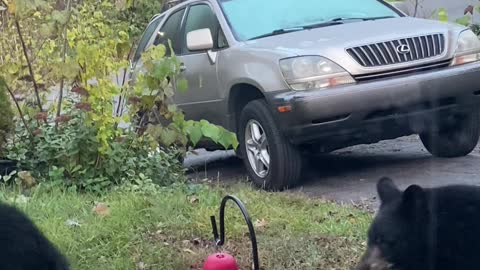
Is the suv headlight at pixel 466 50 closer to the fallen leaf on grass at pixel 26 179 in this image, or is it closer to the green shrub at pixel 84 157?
the green shrub at pixel 84 157

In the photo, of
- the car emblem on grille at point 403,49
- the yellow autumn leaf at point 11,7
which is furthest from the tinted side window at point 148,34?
the car emblem on grille at point 403,49

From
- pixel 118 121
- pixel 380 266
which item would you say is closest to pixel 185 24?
pixel 118 121

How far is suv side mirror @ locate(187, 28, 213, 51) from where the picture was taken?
8734 mm

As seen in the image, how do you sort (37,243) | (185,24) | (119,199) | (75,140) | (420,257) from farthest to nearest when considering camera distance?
(185,24)
(75,140)
(119,199)
(420,257)
(37,243)

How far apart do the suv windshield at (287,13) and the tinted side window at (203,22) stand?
0.17m

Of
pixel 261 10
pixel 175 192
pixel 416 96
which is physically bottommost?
pixel 175 192

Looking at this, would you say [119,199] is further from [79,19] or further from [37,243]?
[37,243]

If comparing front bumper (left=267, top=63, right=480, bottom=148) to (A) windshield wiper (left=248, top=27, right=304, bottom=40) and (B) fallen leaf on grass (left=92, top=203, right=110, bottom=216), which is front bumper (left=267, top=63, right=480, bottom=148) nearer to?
(A) windshield wiper (left=248, top=27, right=304, bottom=40)

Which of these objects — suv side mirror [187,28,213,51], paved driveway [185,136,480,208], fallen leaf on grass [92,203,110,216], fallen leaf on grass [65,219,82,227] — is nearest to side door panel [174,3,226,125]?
suv side mirror [187,28,213,51]

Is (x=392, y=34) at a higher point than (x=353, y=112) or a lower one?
higher

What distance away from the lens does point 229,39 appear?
8672mm

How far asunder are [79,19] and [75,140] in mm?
1366

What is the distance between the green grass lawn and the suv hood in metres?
1.39

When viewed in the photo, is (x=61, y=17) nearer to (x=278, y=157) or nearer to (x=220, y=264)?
(x=278, y=157)
